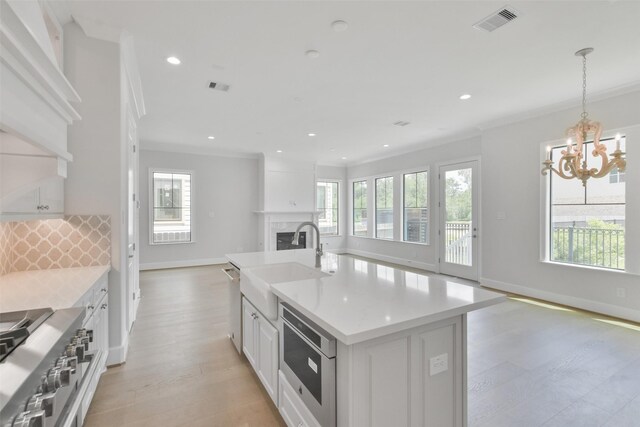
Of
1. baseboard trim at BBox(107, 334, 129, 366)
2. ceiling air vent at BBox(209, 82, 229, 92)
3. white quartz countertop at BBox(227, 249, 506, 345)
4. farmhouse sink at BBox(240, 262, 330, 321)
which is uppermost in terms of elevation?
ceiling air vent at BBox(209, 82, 229, 92)

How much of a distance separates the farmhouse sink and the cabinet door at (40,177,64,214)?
1416 millimetres

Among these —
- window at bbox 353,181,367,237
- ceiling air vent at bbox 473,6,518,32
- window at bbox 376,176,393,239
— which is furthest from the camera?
window at bbox 353,181,367,237

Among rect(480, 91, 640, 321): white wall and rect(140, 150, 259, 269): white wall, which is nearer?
rect(480, 91, 640, 321): white wall

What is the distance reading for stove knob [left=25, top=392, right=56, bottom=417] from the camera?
0.91 meters

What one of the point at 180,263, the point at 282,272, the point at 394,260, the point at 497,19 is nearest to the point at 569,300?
the point at 394,260

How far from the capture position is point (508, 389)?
7.22ft

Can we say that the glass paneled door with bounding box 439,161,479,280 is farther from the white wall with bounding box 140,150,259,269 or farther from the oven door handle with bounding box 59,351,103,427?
the oven door handle with bounding box 59,351,103,427

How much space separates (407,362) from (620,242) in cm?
407

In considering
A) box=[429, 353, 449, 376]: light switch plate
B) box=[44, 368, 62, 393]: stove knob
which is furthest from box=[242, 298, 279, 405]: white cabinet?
box=[44, 368, 62, 393]: stove knob

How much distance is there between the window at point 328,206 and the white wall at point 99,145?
6.41 m

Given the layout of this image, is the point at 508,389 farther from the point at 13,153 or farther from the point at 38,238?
the point at 38,238

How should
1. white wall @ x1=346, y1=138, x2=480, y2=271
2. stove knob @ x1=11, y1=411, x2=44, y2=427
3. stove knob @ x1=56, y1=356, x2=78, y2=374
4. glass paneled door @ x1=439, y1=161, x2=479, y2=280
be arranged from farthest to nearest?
white wall @ x1=346, y1=138, x2=480, y2=271 < glass paneled door @ x1=439, y1=161, x2=479, y2=280 < stove knob @ x1=56, y1=356, x2=78, y2=374 < stove knob @ x1=11, y1=411, x2=44, y2=427

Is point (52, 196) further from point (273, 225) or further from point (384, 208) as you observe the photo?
point (384, 208)

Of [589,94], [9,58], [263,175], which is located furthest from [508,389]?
[263,175]
